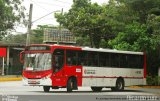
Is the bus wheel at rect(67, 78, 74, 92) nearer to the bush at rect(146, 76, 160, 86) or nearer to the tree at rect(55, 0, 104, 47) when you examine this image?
the bush at rect(146, 76, 160, 86)

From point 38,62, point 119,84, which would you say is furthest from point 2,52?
point 38,62

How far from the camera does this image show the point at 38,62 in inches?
1135

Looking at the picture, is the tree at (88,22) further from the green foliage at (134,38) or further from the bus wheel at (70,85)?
the bus wheel at (70,85)

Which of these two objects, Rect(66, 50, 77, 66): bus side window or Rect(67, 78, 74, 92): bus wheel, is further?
Rect(66, 50, 77, 66): bus side window

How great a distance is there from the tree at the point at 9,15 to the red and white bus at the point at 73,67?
82.6ft

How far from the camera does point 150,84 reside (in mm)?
41469

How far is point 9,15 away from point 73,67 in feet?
95.3

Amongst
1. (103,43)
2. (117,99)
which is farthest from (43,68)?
(103,43)

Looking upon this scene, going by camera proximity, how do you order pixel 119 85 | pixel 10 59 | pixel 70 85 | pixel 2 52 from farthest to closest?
1. pixel 10 59
2. pixel 2 52
3. pixel 119 85
4. pixel 70 85

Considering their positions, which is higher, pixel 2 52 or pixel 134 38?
pixel 134 38

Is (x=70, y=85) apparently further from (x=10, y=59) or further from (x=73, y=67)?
(x=10, y=59)

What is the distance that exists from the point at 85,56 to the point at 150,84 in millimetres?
12422

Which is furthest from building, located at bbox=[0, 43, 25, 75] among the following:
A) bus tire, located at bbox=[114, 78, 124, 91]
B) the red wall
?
bus tire, located at bbox=[114, 78, 124, 91]

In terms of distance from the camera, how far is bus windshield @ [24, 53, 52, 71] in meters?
28.7
